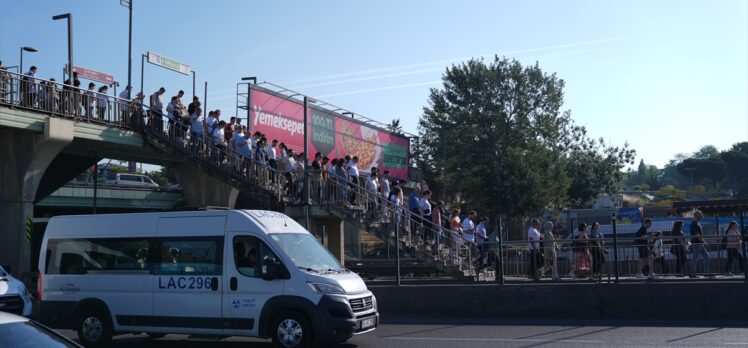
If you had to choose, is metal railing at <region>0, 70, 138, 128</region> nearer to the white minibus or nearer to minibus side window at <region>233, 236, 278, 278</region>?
the white minibus

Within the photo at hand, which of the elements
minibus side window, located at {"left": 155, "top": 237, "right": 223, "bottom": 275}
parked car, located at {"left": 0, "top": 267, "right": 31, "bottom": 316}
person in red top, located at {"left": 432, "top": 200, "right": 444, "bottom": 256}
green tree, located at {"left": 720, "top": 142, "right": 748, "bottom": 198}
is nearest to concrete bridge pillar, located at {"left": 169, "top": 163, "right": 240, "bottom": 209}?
person in red top, located at {"left": 432, "top": 200, "right": 444, "bottom": 256}

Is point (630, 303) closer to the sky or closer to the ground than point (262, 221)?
closer to the ground

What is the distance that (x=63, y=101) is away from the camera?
21.8m

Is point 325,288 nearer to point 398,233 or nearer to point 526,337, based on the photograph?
point 526,337

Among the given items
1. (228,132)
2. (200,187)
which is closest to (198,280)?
(228,132)

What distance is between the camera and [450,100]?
57.8m

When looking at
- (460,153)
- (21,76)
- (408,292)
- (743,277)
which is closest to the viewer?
(743,277)

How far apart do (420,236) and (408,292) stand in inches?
160

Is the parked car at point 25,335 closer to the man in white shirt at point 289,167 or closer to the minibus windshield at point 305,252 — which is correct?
the minibus windshield at point 305,252

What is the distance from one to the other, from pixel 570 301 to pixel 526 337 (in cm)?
341

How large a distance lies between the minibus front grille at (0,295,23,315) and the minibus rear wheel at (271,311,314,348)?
5363mm

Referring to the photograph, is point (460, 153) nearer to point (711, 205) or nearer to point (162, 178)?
point (711, 205)

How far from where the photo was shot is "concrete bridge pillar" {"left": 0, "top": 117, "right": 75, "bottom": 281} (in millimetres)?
21797

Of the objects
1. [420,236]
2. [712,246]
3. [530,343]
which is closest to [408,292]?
[420,236]
